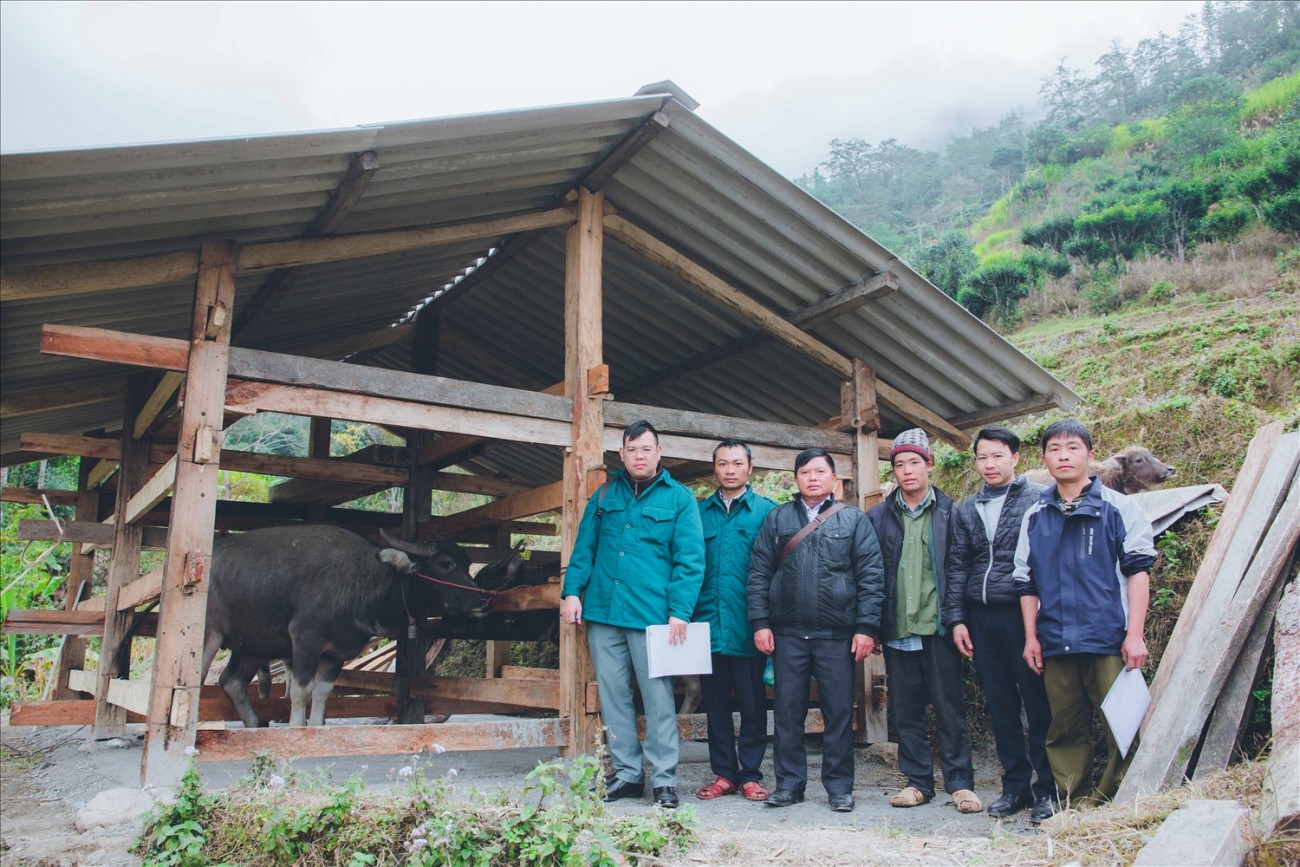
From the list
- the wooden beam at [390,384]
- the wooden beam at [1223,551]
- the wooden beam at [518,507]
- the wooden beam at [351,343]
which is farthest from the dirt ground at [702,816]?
the wooden beam at [351,343]

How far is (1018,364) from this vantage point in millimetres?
7199

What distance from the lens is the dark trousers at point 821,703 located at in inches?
198

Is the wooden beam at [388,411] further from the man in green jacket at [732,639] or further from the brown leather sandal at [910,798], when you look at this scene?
the brown leather sandal at [910,798]

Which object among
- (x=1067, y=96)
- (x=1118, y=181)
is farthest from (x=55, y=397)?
(x=1067, y=96)

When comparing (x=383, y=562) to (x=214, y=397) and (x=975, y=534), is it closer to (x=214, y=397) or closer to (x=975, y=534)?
(x=214, y=397)

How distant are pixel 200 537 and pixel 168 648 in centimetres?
58

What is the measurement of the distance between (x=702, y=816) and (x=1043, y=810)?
1.63 meters

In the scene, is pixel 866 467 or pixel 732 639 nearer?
pixel 732 639

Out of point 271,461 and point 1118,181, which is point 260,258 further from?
point 1118,181

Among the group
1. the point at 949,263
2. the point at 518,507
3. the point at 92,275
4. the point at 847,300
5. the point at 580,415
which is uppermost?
the point at 949,263

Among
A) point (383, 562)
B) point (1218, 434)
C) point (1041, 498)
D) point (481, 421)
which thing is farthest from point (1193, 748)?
point (383, 562)

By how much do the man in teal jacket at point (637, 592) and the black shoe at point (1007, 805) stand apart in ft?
5.30

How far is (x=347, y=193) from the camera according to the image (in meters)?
5.17

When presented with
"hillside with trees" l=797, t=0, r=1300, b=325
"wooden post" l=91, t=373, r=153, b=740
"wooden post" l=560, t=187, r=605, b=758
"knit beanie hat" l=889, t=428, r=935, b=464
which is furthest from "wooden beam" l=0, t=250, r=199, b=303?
"hillside with trees" l=797, t=0, r=1300, b=325
